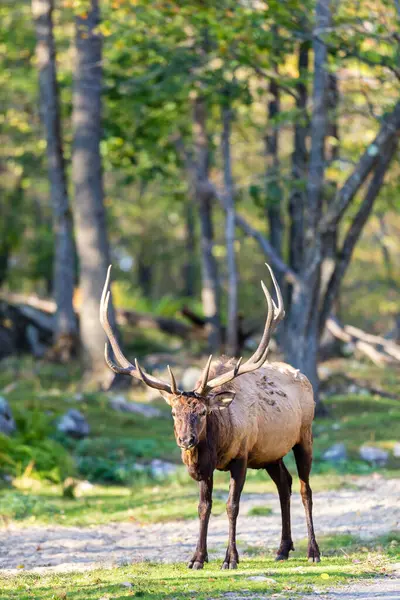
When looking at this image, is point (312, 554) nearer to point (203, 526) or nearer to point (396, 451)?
point (203, 526)

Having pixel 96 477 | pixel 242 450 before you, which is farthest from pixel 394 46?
pixel 242 450

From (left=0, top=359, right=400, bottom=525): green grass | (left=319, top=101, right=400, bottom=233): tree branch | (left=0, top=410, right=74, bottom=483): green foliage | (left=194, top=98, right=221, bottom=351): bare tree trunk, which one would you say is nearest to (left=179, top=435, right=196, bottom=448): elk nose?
(left=0, top=359, right=400, bottom=525): green grass

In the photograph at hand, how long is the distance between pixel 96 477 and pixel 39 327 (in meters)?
14.5

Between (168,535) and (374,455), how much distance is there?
5313 mm

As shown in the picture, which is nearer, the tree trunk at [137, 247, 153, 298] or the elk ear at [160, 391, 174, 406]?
the elk ear at [160, 391, 174, 406]

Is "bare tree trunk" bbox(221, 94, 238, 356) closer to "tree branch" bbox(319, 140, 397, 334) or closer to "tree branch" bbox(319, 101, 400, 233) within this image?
"tree branch" bbox(319, 140, 397, 334)

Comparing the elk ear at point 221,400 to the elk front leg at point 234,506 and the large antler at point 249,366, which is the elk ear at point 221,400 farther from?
the elk front leg at point 234,506

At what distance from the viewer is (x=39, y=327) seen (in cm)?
2941

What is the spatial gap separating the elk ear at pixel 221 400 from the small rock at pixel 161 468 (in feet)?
20.1

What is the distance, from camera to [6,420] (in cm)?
1559

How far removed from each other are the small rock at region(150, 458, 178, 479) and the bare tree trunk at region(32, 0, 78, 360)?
10515 mm

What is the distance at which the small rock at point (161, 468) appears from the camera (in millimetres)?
15438

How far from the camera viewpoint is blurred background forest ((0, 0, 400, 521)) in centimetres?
1655

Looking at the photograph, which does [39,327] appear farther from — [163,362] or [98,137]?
[98,137]
